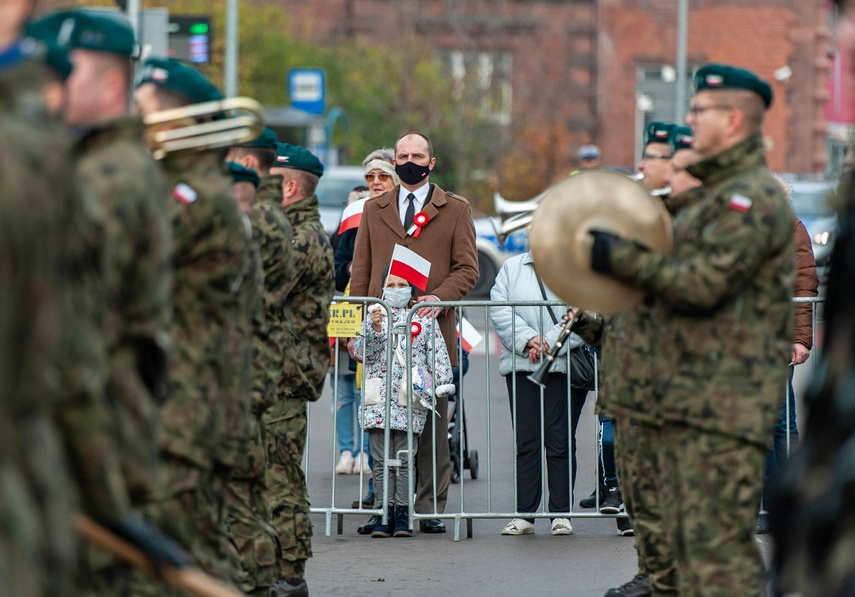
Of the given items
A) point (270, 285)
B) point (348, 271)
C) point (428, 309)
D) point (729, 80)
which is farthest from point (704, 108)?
point (348, 271)

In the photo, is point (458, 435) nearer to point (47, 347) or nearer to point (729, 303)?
point (729, 303)

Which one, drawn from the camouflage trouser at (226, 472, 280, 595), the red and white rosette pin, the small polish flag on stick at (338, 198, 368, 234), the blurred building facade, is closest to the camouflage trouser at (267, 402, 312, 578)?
the camouflage trouser at (226, 472, 280, 595)

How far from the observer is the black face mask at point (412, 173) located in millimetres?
9234

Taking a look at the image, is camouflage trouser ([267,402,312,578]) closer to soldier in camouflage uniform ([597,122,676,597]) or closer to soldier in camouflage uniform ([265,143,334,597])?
soldier in camouflage uniform ([265,143,334,597])

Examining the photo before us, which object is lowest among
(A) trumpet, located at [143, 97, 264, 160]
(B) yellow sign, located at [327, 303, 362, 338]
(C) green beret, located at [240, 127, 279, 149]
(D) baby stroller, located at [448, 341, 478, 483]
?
(D) baby stroller, located at [448, 341, 478, 483]

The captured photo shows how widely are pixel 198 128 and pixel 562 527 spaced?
4.49m

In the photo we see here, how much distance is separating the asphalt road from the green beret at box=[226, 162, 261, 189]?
207 centimetres

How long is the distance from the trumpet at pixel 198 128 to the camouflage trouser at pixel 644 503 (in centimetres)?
195

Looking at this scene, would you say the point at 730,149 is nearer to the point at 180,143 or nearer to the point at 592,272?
the point at 592,272

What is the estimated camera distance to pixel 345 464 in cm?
1090

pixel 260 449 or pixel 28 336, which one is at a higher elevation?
pixel 28 336

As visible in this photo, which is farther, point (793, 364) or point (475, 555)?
point (793, 364)

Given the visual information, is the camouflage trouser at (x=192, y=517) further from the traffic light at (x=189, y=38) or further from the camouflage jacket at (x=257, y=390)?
the traffic light at (x=189, y=38)

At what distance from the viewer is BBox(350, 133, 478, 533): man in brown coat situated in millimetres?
8969
